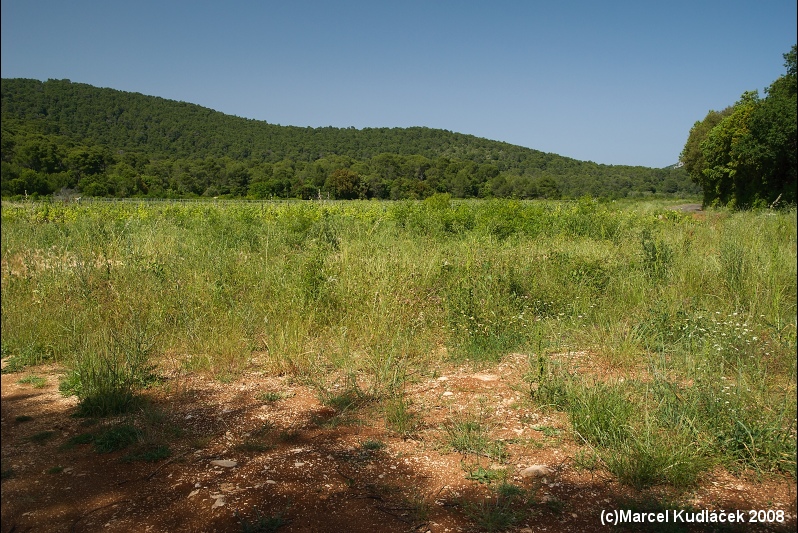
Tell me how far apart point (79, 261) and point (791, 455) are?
6161mm

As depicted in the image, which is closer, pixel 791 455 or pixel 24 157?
pixel 24 157

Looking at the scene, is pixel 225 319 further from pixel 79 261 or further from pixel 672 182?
pixel 672 182

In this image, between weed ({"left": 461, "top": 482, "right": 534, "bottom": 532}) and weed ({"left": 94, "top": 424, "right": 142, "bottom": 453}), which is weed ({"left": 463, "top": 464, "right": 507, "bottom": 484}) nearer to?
weed ({"left": 461, "top": 482, "right": 534, "bottom": 532})

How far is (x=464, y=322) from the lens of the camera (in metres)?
5.55

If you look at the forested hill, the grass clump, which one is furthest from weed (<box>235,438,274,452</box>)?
the forested hill

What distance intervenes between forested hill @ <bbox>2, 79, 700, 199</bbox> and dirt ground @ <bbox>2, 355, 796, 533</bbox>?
75.7ft

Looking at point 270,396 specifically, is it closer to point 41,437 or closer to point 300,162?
point 41,437

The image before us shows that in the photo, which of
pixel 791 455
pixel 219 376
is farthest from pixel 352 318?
pixel 791 455

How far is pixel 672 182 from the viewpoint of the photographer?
84.4 ft

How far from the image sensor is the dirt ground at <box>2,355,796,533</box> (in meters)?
2.49

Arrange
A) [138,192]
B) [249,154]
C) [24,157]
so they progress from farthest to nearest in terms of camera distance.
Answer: [249,154] → [138,192] → [24,157]

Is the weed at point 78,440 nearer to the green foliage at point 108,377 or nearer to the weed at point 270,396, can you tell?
the green foliage at point 108,377

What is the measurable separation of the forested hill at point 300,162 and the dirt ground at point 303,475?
23.1m

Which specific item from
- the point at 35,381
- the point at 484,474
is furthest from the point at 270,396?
the point at 35,381
